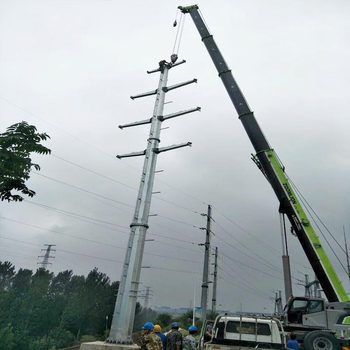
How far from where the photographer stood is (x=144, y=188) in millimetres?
9711

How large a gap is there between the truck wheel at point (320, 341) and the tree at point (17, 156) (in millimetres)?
9989

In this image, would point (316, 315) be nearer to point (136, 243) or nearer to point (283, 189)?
point (283, 189)

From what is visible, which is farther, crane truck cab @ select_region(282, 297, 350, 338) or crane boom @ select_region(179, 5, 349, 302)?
crane boom @ select_region(179, 5, 349, 302)

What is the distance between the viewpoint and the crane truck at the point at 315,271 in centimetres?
1170

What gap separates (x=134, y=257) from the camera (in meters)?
8.68

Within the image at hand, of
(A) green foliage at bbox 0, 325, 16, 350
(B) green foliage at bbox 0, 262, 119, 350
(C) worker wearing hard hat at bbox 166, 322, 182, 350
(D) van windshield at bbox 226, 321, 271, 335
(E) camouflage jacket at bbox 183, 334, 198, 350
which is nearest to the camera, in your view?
(C) worker wearing hard hat at bbox 166, 322, 182, 350

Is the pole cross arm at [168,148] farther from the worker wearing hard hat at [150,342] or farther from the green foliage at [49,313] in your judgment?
the green foliage at [49,313]

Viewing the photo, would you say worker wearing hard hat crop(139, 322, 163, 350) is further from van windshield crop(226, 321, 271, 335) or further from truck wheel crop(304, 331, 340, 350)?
truck wheel crop(304, 331, 340, 350)

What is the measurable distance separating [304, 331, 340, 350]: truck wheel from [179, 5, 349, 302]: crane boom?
3280 millimetres

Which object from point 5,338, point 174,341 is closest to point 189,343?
point 174,341

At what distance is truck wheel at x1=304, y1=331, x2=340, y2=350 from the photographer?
10.6 meters

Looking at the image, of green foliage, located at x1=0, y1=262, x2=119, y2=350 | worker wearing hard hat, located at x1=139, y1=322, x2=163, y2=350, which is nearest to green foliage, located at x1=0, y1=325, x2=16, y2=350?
green foliage, located at x1=0, y1=262, x2=119, y2=350

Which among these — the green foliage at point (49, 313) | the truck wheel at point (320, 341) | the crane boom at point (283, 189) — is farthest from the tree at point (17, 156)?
the green foliage at point (49, 313)

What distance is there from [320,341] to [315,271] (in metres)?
3.85
